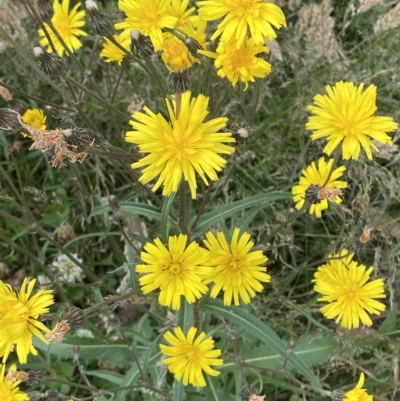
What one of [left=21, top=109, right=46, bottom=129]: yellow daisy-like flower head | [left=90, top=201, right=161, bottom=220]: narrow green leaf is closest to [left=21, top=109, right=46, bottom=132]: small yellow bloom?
[left=21, top=109, right=46, bottom=129]: yellow daisy-like flower head

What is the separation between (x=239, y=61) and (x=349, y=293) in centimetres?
118

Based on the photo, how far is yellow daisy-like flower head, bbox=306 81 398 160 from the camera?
1.92 metres

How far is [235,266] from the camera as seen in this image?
7.30 ft

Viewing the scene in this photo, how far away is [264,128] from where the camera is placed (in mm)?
3170

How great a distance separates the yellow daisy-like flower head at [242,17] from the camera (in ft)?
6.08

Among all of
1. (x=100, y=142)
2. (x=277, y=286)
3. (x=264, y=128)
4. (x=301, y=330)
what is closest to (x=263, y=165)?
(x=264, y=128)

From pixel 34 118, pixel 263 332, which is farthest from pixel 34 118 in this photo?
pixel 263 332

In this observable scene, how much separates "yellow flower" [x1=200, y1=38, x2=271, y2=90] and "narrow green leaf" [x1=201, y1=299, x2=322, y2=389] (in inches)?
39.8

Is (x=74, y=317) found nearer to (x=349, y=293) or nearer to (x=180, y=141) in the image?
(x=180, y=141)

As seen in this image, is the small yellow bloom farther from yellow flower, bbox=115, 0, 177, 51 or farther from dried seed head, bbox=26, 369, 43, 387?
dried seed head, bbox=26, 369, 43, 387

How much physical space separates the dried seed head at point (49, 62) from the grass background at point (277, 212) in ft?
1.91

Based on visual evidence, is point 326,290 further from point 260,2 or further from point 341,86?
point 260,2

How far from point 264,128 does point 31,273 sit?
1.81 m

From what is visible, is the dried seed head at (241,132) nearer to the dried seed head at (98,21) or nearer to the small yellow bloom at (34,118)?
the dried seed head at (98,21)
